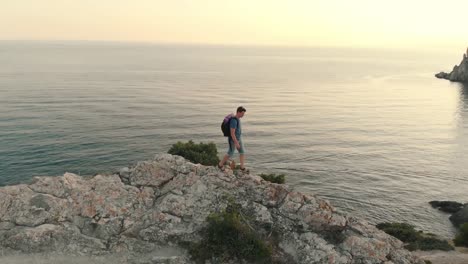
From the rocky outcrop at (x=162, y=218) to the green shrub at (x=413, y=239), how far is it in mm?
13620

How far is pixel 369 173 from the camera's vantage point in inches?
2148

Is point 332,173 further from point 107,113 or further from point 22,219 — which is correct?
point 107,113

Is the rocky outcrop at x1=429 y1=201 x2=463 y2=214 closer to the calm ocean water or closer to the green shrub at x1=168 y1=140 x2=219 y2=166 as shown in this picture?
the calm ocean water

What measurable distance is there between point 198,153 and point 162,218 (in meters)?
21.0

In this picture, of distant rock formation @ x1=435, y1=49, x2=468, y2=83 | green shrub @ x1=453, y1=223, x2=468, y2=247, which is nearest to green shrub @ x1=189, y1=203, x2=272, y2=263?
green shrub @ x1=453, y1=223, x2=468, y2=247

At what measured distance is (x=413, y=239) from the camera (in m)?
32.6

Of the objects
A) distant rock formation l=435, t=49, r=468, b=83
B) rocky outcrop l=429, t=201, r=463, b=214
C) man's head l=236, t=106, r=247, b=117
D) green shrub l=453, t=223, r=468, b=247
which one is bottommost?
rocky outcrop l=429, t=201, r=463, b=214

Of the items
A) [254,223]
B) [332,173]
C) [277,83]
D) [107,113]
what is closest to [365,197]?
[332,173]

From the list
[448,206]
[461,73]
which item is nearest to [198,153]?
[448,206]

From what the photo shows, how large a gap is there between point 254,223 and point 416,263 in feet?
26.0

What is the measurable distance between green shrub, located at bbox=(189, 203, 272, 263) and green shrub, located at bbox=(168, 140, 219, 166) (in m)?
20.1

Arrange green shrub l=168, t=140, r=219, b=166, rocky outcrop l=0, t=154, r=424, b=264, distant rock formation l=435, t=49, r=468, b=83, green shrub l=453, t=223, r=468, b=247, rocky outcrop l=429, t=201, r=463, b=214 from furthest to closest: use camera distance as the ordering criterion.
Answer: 1. distant rock formation l=435, t=49, r=468, b=83
2. rocky outcrop l=429, t=201, r=463, b=214
3. green shrub l=168, t=140, r=219, b=166
4. green shrub l=453, t=223, r=468, b=247
5. rocky outcrop l=0, t=154, r=424, b=264

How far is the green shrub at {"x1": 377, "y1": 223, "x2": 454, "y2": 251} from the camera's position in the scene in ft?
98.6

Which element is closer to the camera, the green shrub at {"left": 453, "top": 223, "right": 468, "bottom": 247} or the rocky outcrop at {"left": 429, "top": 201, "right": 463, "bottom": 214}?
the green shrub at {"left": 453, "top": 223, "right": 468, "bottom": 247}
